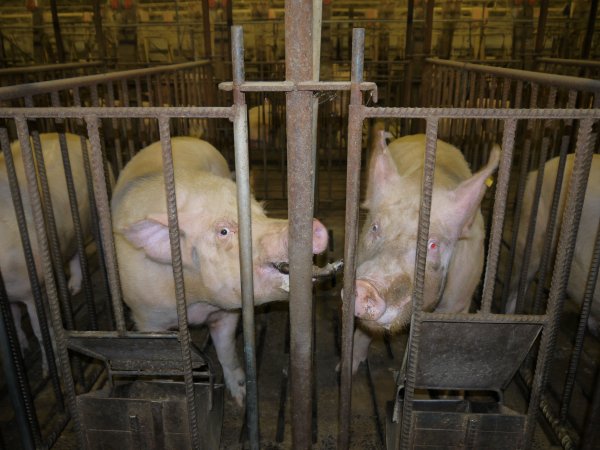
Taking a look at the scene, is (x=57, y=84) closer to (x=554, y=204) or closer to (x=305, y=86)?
(x=305, y=86)

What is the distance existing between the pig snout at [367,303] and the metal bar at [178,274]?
78 centimetres

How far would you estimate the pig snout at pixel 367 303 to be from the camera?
7.34 feet

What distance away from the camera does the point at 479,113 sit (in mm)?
1826

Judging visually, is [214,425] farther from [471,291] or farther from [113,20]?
[113,20]

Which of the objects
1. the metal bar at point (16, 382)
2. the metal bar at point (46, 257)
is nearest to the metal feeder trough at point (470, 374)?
the metal bar at point (46, 257)

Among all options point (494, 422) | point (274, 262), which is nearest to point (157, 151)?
point (274, 262)

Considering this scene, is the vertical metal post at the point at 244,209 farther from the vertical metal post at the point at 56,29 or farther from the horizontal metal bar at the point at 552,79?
the vertical metal post at the point at 56,29

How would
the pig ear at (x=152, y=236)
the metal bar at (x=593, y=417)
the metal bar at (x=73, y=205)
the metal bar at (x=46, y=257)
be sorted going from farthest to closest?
the metal bar at (x=73, y=205) → the pig ear at (x=152, y=236) → the metal bar at (x=593, y=417) → the metal bar at (x=46, y=257)

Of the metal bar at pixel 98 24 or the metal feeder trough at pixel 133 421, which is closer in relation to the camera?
the metal feeder trough at pixel 133 421

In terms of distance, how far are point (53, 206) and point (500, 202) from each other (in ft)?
11.9

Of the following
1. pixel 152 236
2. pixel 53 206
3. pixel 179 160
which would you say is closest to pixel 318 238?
pixel 152 236

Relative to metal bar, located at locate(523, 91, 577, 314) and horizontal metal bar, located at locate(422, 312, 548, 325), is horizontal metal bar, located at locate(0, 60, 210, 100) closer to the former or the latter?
horizontal metal bar, located at locate(422, 312, 548, 325)

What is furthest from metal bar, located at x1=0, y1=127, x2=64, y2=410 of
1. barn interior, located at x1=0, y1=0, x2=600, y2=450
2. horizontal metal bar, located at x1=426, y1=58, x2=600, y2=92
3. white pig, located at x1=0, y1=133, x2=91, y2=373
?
horizontal metal bar, located at x1=426, y1=58, x2=600, y2=92

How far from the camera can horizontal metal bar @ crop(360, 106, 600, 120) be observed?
1823 millimetres
